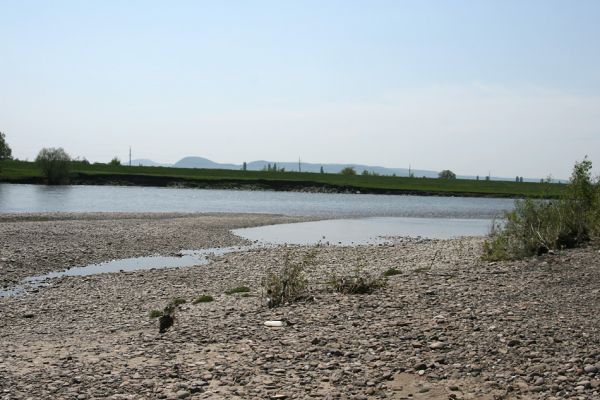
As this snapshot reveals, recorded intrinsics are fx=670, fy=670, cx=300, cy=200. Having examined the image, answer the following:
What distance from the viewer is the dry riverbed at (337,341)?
8.94m

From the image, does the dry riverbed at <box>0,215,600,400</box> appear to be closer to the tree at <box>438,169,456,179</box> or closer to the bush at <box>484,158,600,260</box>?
the bush at <box>484,158,600,260</box>

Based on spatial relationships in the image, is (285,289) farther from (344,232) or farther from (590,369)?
(344,232)

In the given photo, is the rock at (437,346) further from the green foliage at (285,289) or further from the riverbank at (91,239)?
the riverbank at (91,239)

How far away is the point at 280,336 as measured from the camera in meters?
11.4

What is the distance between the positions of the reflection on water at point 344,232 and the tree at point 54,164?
184 feet

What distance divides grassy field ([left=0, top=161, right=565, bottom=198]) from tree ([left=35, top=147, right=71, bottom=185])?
2.82m

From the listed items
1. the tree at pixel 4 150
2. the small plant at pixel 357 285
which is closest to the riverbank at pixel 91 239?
the small plant at pixel 357 285

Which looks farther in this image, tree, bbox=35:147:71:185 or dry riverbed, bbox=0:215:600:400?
tree, bbox=35:147:71:185

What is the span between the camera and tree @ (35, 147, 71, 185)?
315 feet

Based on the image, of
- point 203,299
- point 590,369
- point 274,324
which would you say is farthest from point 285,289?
point 590,369

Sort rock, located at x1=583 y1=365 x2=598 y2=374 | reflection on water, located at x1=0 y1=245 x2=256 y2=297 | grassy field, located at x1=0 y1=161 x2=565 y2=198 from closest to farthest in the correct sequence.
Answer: rock, located at x1=583 y1=365 x2=598 y2=374
reflection on water, located at x1=0 y1=245 x2=256 y2=297
grassy field, located at x1=0 y1=161 x2=565 y2=198

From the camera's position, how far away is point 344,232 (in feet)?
145

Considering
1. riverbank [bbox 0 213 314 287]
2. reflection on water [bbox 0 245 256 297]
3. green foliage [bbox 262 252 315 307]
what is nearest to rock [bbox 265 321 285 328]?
green foliage [bbox 262 252 315 307]

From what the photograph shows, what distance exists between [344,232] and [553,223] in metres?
24.5
